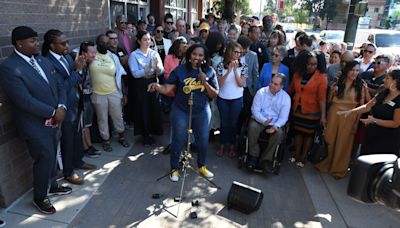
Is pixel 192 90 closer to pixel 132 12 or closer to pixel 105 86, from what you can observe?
pixel 105 86

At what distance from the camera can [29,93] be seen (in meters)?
2.91

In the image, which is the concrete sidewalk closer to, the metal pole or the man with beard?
the man with beard

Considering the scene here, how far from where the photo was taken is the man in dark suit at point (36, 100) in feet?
9.31

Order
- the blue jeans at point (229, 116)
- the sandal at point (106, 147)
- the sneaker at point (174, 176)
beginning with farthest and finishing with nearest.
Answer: the sandal at point (106, 147), the blue jeans at point (229, 116), the sneaker at point (174, 176)

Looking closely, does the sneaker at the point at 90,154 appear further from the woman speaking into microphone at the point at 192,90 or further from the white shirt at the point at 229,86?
the white shirt at the point at 229,86

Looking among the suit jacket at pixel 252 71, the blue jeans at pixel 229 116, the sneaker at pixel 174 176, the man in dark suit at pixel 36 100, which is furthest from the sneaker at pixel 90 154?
the suit jacket at pixel 252 71

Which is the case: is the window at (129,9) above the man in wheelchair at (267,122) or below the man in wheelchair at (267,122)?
above

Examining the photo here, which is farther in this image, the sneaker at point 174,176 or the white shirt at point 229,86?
the white shirt at point 229,86

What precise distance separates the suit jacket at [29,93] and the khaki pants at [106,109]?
48.2 inches

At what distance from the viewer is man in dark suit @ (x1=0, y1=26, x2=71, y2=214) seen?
2.84 m

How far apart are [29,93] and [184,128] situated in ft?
5.68

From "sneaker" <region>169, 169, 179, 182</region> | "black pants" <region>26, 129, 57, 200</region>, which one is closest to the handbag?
"sneaker" <region>169, 169, 179, 182</region>

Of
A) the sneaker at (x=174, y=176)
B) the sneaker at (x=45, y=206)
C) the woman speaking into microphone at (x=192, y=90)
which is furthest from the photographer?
the sneaker at (x=174, y=176)

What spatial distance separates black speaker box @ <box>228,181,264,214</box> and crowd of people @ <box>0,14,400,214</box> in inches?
31.6
